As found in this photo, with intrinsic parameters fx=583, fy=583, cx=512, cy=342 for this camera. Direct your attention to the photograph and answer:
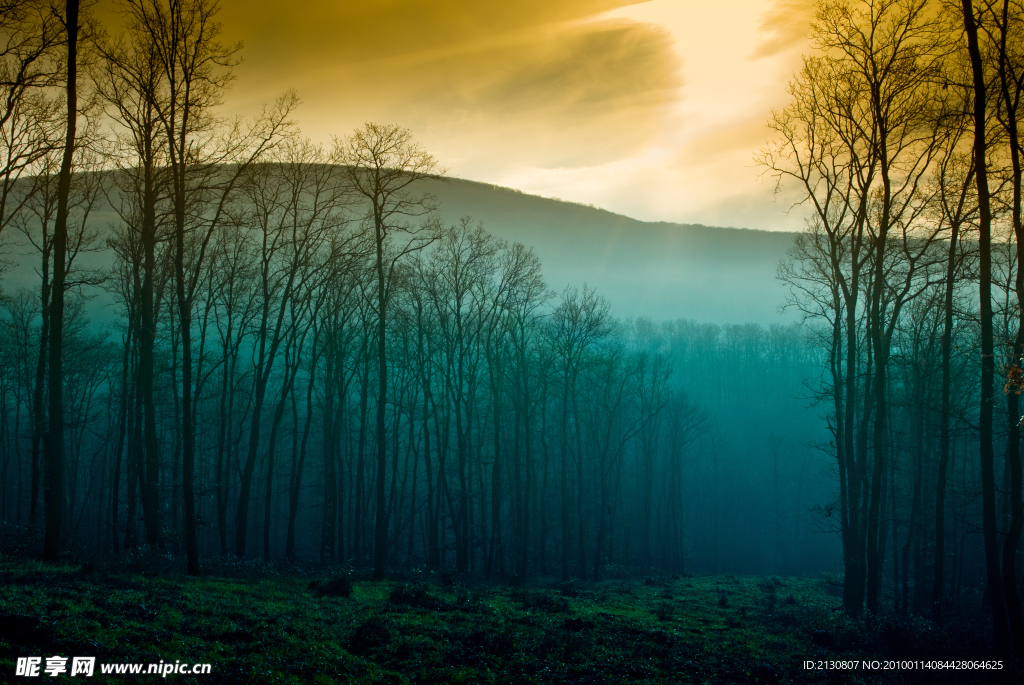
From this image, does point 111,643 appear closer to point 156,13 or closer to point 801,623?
point 156,13

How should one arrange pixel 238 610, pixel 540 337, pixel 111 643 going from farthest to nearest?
1. pixel 540 337
2. pixel 238 610
3. pixel 111 643

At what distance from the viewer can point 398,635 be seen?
11.1m

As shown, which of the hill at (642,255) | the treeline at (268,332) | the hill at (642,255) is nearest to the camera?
the treeline at (268,332)

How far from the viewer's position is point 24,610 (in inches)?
313

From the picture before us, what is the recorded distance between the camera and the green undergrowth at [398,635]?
8234mm

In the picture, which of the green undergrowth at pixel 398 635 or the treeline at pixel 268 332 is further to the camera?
the treeline at pixel 268 332

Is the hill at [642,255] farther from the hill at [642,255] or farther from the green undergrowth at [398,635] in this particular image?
the green undergrowth at [398,635]

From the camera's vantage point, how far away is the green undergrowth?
324 inches

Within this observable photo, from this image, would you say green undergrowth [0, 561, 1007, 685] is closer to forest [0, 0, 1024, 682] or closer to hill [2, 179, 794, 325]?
forest [0, 0, 1024, 682]

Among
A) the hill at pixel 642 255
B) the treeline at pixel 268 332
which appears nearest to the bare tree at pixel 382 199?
the treeline at pixel 268 332

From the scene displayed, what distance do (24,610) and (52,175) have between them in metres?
17.0

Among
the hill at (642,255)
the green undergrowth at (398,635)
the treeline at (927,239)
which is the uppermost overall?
the hill at (642,255)

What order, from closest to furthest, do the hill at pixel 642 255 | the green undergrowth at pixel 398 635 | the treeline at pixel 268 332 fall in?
the green undergrowth at pixel 398 635, the treeline at pixel 268 332, the hill at pixel 642 255

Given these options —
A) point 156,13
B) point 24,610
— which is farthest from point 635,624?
point 156,13
